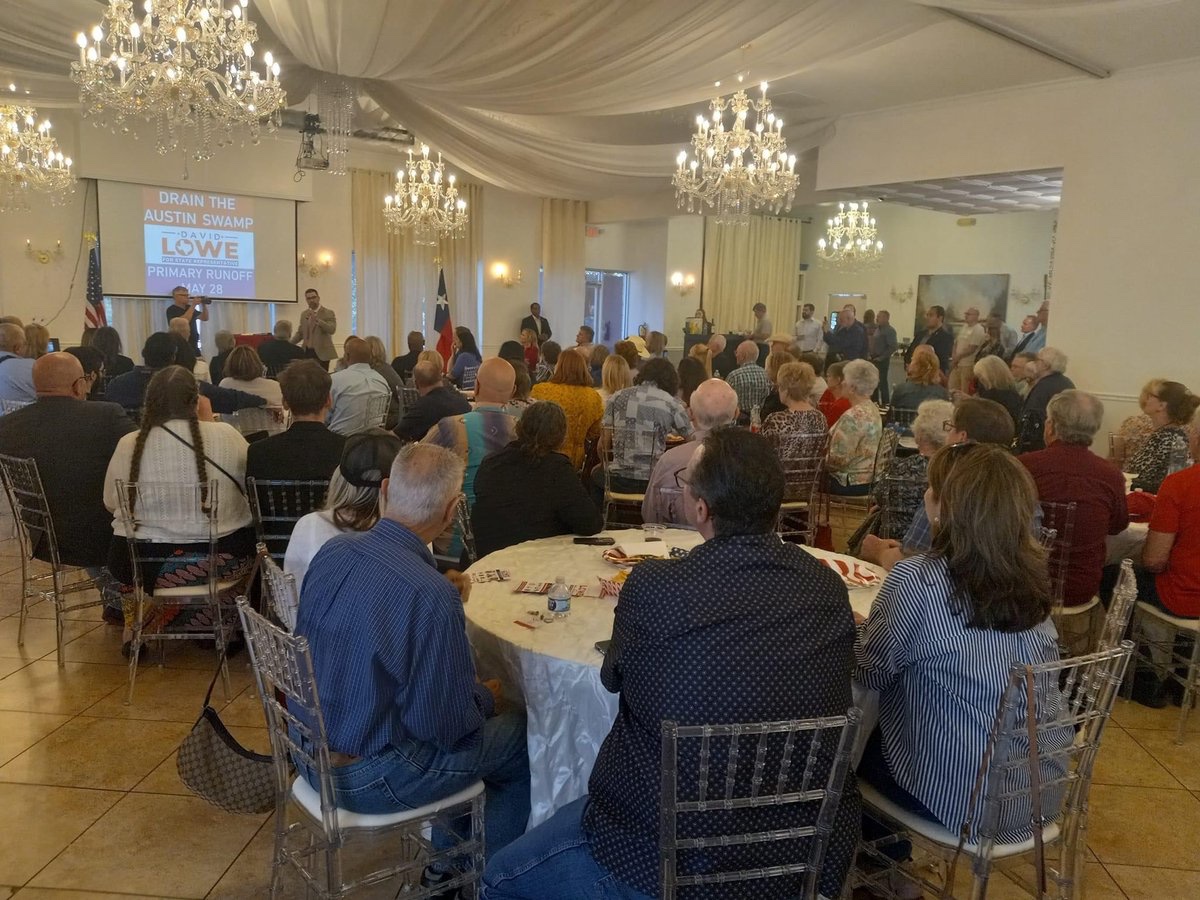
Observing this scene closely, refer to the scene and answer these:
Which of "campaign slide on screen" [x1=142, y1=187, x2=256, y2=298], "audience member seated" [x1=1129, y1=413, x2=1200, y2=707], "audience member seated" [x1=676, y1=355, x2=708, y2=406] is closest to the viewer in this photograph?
"audience member seated" [x1=1129, y1=413, x2=1200, y2=707]

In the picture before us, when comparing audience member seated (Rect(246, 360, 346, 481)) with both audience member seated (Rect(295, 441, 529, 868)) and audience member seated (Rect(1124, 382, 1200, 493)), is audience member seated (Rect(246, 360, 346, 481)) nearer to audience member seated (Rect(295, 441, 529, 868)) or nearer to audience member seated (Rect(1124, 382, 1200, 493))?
audience member seated (Rect(295, 441, 529, 868))

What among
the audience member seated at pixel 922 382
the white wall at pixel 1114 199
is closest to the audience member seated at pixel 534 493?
the audience member seated at pixel 922 382

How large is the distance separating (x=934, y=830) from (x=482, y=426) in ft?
9.45

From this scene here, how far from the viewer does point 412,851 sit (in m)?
2.81

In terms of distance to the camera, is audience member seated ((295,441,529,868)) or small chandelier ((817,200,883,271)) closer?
audience member seated ((295,441,529,868))

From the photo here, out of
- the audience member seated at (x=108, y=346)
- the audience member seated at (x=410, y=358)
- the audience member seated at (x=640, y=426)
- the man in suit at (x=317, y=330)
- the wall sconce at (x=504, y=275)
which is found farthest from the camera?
the wall sconce at (x=504, y=275)

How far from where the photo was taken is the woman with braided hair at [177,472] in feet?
12.4

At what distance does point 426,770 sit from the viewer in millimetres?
2186

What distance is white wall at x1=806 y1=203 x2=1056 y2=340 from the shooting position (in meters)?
14.0

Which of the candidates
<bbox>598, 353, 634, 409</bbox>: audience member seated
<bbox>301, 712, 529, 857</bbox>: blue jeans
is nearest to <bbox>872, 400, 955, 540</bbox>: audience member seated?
<bbox>301, 712, 529, 857</bbox>: blue jeans

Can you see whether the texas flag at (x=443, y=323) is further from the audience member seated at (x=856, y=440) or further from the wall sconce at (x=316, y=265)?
the audience member seated at (x=856, y=440)

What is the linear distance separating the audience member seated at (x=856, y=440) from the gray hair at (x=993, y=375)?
0.82 meters

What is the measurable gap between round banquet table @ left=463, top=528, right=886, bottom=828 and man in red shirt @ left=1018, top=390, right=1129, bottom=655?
151cm

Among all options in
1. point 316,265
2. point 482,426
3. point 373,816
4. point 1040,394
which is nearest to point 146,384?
point 482,426
